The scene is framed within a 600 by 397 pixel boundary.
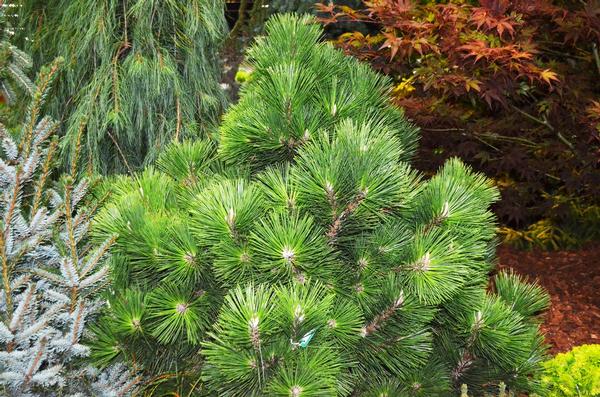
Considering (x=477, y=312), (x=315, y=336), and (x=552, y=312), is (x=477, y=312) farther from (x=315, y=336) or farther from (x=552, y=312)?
(x=552, y=312)

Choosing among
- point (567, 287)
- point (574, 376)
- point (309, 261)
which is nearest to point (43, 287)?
point (309, 261)

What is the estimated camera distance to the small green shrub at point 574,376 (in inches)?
119

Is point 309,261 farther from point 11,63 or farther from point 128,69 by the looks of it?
point 128,69

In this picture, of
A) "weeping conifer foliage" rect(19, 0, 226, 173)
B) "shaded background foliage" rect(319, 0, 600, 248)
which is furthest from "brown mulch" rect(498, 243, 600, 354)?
"weeping conifer foliage" rect(19, 0, 226, 173)

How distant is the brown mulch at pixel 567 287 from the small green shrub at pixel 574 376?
0.22 meters

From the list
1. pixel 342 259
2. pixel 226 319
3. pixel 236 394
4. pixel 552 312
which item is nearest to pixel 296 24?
pixel 342 259

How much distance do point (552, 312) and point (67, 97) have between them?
3676 mm

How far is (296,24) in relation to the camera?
2.69 meters

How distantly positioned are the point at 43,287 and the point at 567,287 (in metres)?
4.35

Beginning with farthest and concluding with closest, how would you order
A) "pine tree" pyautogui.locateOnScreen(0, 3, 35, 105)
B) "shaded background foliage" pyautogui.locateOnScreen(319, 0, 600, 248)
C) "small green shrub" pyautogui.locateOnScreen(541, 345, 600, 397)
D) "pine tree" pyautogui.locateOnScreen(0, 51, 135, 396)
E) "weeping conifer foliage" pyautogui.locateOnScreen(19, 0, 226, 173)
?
"weeping conifer foliage" pyautogui.locateOnScreen(19, 0, 226, 173) < "shaded background foliage" pyautogui.locateOnScreen(319, 0, 600, 248) < "small green shrub" pyautogui.locateOnScreen(541, 345, 600, 397) < "pine tree" pyautogui.locateOnScreen(0, 3, 35, 105) < "pine tree" pyautogui.locateOnScreen(0, 51, 135, 396)

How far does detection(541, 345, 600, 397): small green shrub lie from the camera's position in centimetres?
302

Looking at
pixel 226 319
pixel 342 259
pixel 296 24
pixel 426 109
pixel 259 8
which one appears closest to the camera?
pixel 226 319

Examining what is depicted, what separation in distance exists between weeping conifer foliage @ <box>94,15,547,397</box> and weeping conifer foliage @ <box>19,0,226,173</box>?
6.09 feet

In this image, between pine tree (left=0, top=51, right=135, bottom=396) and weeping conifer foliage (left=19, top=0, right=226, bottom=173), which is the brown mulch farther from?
weeping conifer foliage (left=19, top=0, right=226, bottom=173)
